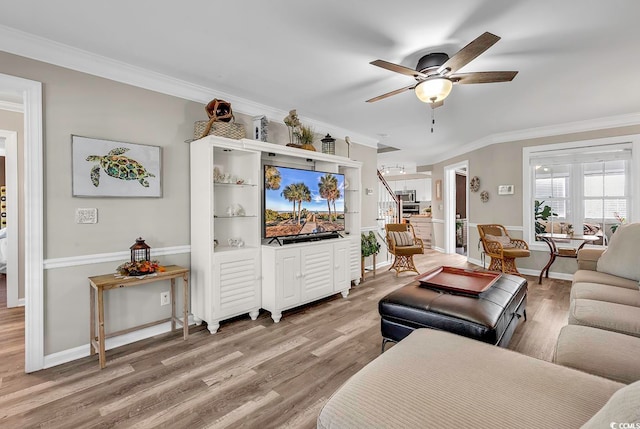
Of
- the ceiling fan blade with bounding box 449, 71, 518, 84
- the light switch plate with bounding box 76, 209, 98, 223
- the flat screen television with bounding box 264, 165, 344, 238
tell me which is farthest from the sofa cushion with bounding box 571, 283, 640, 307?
the light switch plate with bounding box 76, 209, 98, 223

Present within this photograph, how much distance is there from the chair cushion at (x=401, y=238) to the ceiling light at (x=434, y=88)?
309 cm

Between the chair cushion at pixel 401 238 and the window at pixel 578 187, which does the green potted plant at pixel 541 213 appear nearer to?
the window at pixel 578 187

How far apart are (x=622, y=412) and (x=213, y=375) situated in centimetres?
222

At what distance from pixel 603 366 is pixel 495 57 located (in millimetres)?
2332

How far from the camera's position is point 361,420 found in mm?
1042

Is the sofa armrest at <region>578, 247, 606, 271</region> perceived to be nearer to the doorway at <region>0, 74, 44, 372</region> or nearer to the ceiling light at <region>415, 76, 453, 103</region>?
the ceiling light at <region>415, 76, 453, 103</region>

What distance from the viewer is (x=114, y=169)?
8.61 feet

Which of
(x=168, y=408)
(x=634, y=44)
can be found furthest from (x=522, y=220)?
(x=168, y=408)

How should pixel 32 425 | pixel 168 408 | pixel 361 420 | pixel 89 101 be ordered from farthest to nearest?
pixel 89 101 < pixel 168 408 < pixel 32 425 < pixel 361 420

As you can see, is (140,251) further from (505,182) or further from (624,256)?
(505,182)

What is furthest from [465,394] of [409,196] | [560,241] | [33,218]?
[409,196]

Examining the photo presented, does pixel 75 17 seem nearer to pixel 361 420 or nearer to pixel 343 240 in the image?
pixel 361 420

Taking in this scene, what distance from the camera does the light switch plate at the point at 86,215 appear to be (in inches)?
97.8

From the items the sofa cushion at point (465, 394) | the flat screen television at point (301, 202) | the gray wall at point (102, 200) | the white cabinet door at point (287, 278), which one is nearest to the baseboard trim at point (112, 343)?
the gray wall at point (102, 200)
